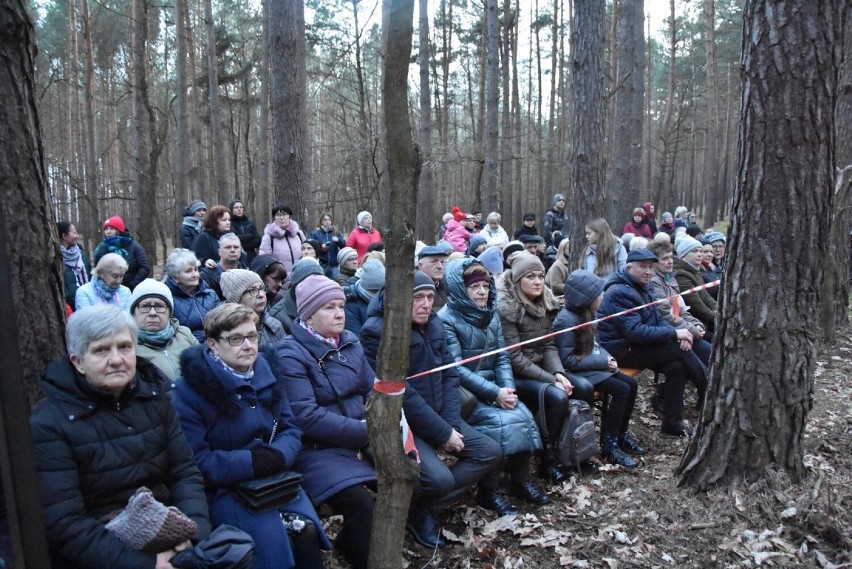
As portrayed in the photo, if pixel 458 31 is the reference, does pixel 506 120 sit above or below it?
below

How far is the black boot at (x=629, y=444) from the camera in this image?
5.55 metres

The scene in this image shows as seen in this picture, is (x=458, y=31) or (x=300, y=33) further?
(x=458, y=31)

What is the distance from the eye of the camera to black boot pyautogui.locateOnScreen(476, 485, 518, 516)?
4.49 meters

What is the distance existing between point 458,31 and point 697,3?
11.6 meters

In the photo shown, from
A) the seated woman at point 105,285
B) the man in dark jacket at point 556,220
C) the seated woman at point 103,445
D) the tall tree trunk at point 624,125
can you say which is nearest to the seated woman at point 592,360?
the seated woman at point 103,445

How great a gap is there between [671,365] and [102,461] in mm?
5069

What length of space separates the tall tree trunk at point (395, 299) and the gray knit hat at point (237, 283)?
2.43 metres

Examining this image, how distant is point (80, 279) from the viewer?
8.85 m

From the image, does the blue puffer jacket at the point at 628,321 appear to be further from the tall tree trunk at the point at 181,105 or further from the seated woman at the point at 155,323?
the tall tree trunk at the point at 181,105

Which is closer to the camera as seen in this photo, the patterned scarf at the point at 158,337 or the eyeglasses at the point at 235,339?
the eyeglasses at the point at 235,339

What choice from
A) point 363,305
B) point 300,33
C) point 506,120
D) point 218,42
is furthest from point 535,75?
point 363,305

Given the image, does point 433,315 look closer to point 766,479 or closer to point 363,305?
point 363,305

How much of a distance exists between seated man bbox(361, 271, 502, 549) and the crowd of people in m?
0.01

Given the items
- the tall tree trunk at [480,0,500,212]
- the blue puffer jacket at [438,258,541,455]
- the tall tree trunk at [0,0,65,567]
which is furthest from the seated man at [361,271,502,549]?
the tall tree trunk at [480,0,500,212]
